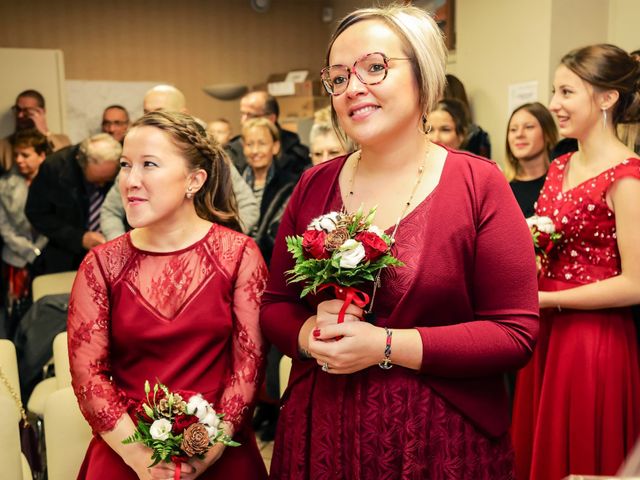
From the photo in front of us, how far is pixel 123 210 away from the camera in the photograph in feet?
11.1

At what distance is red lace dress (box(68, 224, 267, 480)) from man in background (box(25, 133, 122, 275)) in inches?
79.1

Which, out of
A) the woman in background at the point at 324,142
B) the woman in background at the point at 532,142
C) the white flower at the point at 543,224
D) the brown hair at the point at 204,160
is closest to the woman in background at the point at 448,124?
the woman in background at the point at 532,142

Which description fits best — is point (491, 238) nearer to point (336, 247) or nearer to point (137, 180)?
point (336, 247)

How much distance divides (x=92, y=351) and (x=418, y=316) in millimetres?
896

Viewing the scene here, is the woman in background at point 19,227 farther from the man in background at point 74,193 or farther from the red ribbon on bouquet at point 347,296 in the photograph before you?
the red ribbon on bouquet at point 347,296

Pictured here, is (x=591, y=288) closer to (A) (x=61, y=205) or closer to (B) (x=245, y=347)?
(B) (x=245, y=347)

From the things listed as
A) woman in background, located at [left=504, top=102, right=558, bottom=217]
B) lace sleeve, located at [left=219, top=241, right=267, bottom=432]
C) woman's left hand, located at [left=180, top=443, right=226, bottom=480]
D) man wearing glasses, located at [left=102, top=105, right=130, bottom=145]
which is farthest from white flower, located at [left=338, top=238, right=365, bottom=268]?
man wearing glasses, located at [left=102, top=105, right=130, bottom=145]

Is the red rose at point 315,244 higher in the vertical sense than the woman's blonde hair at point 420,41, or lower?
lower

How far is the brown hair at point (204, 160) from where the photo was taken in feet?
6.11

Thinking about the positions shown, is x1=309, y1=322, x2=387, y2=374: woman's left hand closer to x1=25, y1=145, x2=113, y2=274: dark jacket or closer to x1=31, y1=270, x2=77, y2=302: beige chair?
x1=31, y1=270, x2=77, y2=302: beige chair

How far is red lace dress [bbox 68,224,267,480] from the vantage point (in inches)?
70.0

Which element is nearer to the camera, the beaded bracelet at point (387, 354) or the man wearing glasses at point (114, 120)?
the beaded bracelet at point (387, 354)

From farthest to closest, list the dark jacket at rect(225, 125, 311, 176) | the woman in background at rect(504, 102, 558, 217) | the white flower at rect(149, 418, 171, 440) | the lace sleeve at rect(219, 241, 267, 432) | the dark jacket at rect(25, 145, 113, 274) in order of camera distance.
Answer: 1. the dark jacket at rect(225, 125, 311, 176)
2. the dark jacket at rect(25, 145, 113, 274)
3. the woman in background at rect(504, 102, 558, 217)
4. the lace sleeve at rect(219, 241, 267, 432)
5. the white flower at rect(149, 418, 171, 440)

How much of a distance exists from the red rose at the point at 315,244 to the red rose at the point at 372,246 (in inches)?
3.1
